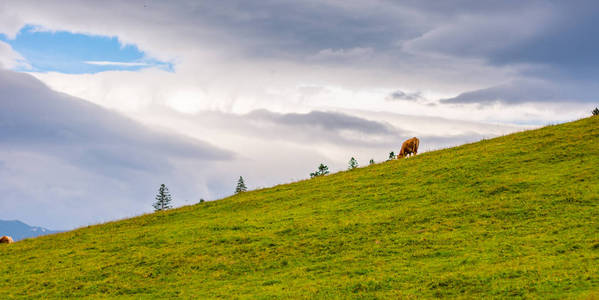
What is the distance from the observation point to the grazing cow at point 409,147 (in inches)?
1603

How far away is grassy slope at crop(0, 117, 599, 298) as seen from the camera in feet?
55.2

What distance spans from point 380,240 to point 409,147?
20109mm

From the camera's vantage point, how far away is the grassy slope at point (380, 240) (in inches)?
663

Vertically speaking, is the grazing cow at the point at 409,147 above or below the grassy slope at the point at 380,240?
above

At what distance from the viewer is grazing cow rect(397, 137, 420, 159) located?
4072 centimetres

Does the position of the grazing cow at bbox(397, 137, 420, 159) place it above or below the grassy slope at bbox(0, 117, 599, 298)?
above

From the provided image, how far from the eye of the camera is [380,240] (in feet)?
72.4

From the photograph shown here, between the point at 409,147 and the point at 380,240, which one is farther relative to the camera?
the point at 409,147

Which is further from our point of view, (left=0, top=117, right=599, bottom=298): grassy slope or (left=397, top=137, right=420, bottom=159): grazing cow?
(left=397, top=137, right=420, bottom=159): grazing cow

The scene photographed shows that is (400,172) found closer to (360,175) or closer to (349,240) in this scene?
(360,175)

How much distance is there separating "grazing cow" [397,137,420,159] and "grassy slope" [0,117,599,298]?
4.24 metres

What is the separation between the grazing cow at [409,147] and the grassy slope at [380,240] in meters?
4.24

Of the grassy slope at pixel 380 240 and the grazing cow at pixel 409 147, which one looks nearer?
the grassy slope at pixel 380 240

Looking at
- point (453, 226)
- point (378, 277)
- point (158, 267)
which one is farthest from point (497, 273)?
point (158, 267)
